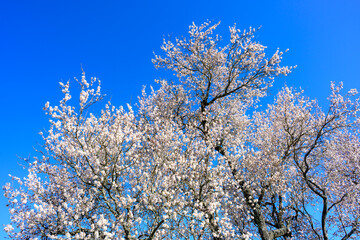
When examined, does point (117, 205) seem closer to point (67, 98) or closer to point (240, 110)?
point (67, 98)

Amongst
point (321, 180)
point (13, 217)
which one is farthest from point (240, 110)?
point (13, 217)

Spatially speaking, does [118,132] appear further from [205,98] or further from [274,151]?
[274,151]

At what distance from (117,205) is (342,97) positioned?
1229 cm

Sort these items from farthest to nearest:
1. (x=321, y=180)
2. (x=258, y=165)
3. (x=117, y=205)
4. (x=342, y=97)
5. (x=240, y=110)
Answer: (x=240, y=110) < (x=321, y=180) < (x=258, y=165) < (x=342, y=97) < (x=117, y=205)

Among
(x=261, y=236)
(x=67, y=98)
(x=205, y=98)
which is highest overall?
(x=205, y=98)

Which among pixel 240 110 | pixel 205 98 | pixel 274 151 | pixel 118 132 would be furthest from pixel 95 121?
pixel 240 110

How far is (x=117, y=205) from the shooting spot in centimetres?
671

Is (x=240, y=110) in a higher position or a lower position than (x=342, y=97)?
higher

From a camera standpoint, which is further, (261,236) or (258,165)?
(258,165)

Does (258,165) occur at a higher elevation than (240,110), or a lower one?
lower

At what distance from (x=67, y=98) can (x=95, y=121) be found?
4.95ft

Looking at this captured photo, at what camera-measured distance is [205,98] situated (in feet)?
46.0

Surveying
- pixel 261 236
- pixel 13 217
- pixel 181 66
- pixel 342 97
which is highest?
pixel 181 66

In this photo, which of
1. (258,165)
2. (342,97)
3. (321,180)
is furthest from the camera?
(321,180)
